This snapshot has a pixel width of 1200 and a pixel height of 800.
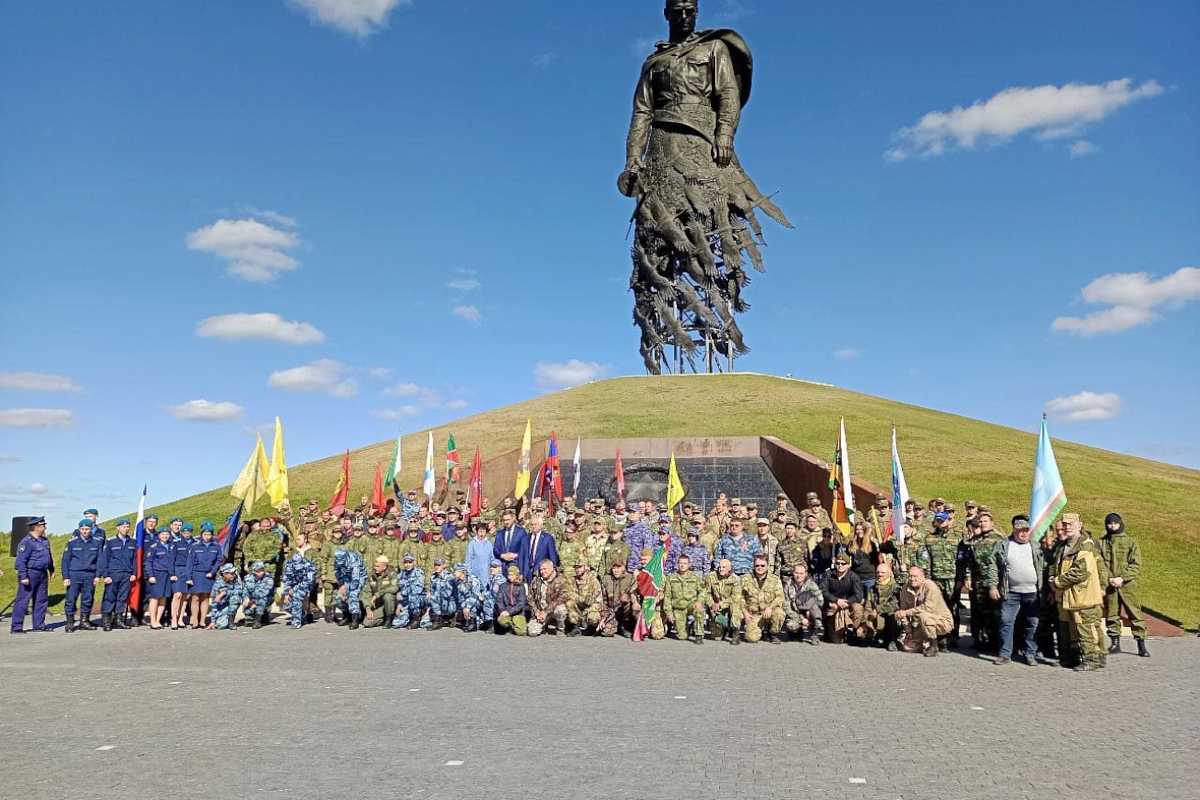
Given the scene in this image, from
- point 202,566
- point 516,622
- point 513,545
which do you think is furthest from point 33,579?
point 516,622

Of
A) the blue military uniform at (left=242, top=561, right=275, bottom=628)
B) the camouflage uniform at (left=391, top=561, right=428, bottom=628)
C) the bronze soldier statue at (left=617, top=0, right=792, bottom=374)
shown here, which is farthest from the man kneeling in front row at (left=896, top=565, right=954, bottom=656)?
the bronze soldier statue at (left=617, top=0, right=792, bottom=374)

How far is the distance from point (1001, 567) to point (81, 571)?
12.7m

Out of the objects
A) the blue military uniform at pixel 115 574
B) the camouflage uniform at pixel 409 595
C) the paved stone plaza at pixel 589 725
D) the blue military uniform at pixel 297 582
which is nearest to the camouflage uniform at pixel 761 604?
the paved stone plaza at pixel 589 725

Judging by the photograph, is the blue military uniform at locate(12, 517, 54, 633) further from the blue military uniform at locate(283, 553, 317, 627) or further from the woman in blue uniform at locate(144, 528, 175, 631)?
the blue military uniform at locate(283, 553, 317, 627)

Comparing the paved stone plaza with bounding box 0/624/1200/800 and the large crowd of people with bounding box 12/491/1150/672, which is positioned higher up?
the large crowd of people with bounding box 12/491/1150/672

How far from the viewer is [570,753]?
6.11 m

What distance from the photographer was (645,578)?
38.8 ft

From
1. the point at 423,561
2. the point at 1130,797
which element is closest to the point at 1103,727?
the point at 1130,797

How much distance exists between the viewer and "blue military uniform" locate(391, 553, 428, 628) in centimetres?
1284

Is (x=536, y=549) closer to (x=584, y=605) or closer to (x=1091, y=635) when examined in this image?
(x=584, y=605)

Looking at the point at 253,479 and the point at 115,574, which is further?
the point at 253,479

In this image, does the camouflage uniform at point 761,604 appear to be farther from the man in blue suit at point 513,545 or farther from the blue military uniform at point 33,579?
the blue military uniform at point 33,579

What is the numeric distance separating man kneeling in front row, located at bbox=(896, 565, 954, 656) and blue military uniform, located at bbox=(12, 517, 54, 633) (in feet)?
39.6

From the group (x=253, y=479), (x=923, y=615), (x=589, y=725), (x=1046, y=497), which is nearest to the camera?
(x=589, y=725)
